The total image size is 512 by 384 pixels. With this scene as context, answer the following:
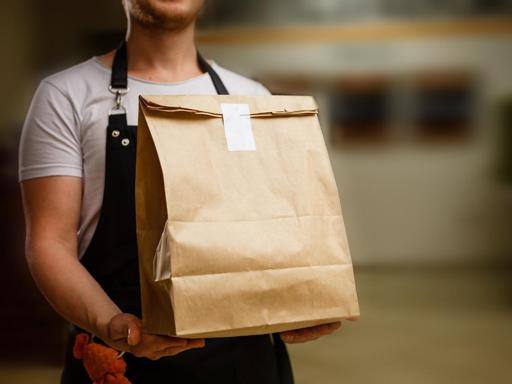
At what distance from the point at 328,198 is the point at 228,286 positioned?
0.66ft

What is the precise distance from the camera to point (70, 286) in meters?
0.99

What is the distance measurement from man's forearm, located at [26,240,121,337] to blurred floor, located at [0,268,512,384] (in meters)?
2.16

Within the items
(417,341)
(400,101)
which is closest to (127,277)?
(417,341)

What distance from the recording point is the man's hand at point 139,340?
0.88 meters

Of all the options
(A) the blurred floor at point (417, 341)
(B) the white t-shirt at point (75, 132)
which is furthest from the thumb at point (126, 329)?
(A) the blurred floor at point (417, 341)

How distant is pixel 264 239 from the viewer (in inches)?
34.3

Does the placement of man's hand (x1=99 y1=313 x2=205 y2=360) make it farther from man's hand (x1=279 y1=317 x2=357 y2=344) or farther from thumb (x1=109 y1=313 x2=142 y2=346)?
man's hand (x1=279 y1=317 x2=357 y2=344)

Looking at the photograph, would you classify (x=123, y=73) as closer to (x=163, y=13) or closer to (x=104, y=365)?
(x=163, y=13)

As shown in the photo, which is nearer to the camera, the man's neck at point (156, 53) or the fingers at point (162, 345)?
the fingers at point (162, 345)

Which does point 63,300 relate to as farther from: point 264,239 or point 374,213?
point 374,213

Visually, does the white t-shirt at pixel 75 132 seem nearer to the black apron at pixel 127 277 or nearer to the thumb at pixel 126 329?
the black apron at pixel 127 277

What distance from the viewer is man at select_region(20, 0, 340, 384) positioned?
1.02m

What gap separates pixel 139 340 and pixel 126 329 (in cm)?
2

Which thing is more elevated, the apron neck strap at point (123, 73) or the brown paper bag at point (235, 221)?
the apron neck strap at point (123, 73)
